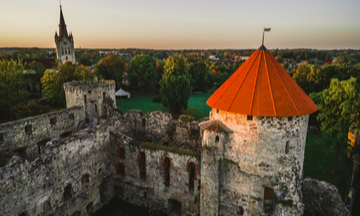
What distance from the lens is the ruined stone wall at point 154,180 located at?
48.4ft

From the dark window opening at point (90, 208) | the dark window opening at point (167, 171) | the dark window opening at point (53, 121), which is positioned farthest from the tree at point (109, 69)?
the dark window opening at point (167, 171)

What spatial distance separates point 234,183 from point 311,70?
2851cm

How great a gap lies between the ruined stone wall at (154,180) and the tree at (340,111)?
12968 millimetres

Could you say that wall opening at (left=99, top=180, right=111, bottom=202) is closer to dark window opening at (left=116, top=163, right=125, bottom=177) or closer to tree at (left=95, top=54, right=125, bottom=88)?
dark window opening at (left=116, top=163, right=125, bottom=177)

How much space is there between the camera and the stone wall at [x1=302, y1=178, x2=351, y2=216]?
47.6 ft

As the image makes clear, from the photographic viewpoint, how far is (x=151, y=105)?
45.9 m

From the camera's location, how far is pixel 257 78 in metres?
12.3

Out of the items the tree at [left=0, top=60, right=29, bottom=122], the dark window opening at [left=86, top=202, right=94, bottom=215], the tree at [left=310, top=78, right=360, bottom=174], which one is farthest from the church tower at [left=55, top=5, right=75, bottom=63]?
the tree at [left=310, top=78, right=360, bottom=174]

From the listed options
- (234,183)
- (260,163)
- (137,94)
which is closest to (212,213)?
(234,183)

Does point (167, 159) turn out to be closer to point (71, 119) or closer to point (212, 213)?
point (212, 213)

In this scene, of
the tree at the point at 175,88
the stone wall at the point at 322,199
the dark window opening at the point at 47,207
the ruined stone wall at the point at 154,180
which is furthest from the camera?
the tree at the point at 175,88

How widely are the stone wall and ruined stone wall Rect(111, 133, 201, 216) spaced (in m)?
8.17

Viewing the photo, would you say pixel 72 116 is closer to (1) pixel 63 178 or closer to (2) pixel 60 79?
(1) pixel 63 178

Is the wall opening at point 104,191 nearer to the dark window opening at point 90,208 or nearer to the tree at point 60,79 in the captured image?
the dark window opening at point 90,208
